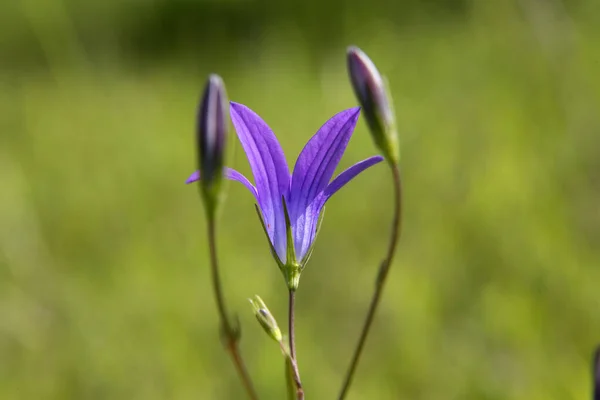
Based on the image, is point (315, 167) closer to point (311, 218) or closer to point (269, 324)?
point (311, 218)

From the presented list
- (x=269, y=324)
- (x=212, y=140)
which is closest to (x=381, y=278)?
(x=269, y=324)

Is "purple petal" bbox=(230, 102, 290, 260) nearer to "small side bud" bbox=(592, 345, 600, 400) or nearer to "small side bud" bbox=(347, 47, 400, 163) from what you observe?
"small side bud" bbox=(347, 47, 400, 163)

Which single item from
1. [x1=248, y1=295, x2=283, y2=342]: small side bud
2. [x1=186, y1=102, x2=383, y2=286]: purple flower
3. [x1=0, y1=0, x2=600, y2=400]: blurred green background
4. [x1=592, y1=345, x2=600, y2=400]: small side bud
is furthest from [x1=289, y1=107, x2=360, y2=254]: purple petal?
[x1=0, y1=0, x2=600, y2=400]: blurred green background

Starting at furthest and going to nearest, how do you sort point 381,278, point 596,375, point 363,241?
point 363,241, point 381,278, point 596,375

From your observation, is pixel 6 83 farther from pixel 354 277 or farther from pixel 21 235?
pixel 354 277

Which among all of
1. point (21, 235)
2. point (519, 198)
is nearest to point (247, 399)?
point (519, 198)

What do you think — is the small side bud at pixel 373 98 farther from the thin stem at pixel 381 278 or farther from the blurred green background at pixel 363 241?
the blurred green background at pixel 363 241
